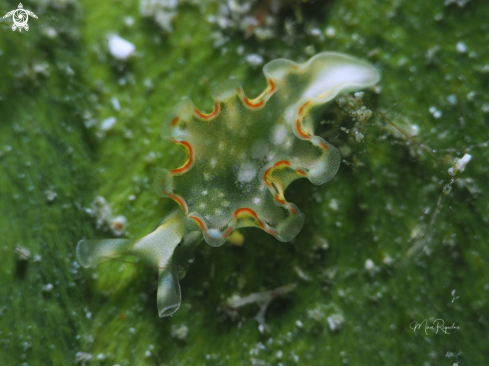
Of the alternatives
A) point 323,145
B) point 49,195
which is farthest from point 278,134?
point 49,195

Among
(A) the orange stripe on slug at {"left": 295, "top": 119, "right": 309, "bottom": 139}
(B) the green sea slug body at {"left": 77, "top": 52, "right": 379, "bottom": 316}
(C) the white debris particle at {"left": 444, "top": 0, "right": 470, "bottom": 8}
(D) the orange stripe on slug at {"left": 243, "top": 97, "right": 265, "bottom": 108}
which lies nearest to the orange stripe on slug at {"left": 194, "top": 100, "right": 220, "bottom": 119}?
(B) the green sea slug body at {"left": 77, "top": 52, "right": 379, "bottom": 316}

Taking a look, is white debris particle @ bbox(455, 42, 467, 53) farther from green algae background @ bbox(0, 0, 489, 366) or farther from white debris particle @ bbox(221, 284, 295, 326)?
white debris particle @ bbox(221, 284, 295, 326)

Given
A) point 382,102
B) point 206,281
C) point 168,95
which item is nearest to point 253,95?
point 168,95

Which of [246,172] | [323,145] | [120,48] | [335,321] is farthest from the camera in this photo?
[120,48]

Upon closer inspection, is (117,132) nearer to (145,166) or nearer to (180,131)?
(145,166)

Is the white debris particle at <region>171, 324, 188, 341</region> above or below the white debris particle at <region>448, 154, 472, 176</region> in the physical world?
below

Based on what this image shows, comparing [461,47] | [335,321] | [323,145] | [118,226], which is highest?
[461,47]

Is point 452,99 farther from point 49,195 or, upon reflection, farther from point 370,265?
point 49,195
